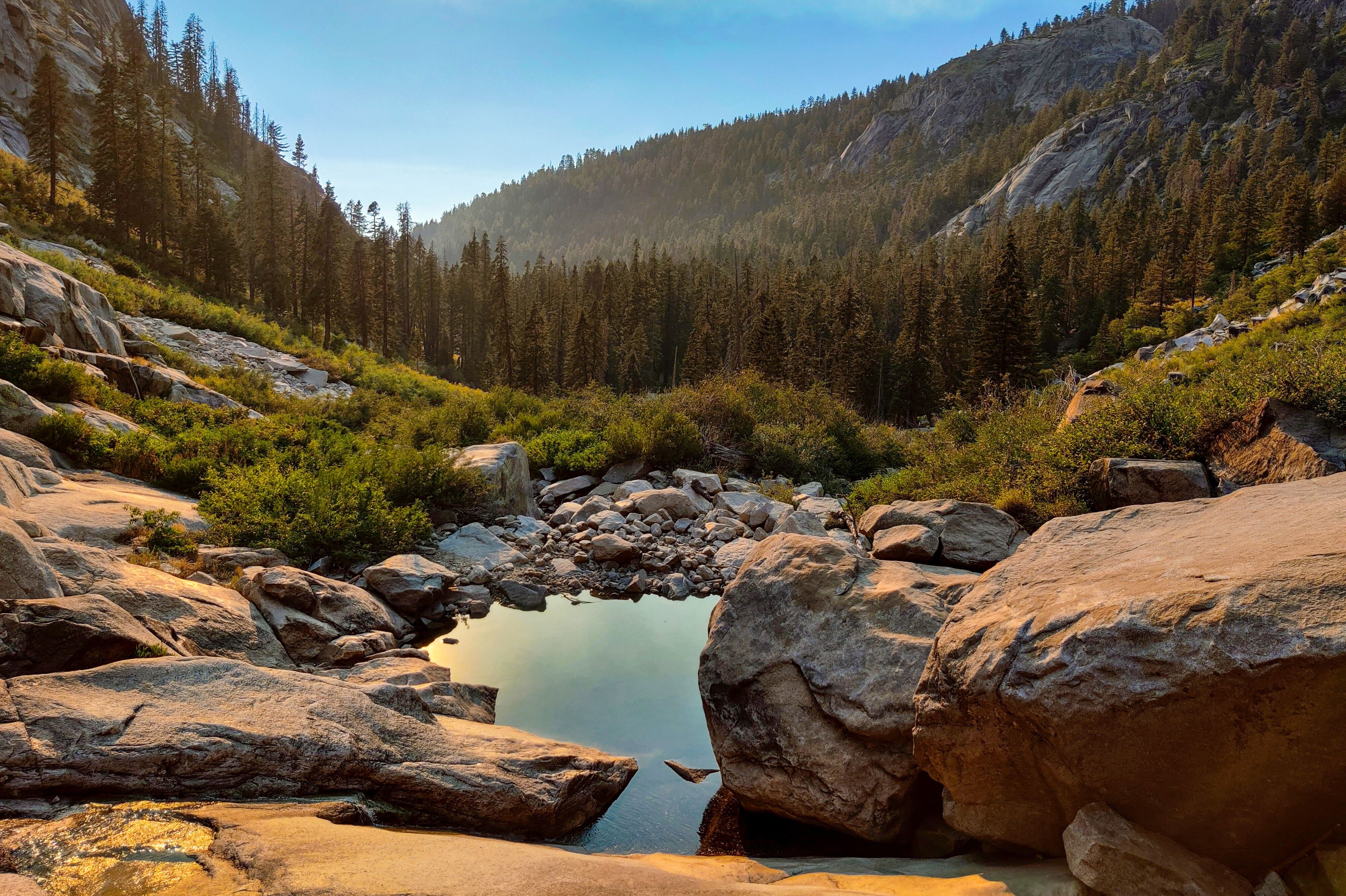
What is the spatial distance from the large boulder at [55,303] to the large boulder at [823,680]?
16.3m

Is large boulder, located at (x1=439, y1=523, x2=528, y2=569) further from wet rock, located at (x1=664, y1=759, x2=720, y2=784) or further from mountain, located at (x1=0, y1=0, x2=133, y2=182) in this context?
mountain, located at (x1=0, y1=0, x2=133, y2=182)

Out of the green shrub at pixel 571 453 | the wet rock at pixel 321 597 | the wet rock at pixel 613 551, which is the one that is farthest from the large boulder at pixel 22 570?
the green shrub at pixel 571 453

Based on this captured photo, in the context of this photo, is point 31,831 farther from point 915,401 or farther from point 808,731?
point 915,401

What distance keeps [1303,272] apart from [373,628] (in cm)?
6486

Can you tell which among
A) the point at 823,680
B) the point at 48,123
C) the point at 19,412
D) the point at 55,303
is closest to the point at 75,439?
the point at 19,412

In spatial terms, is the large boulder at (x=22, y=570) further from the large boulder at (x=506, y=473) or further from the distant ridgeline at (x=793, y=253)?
the distant ridgeline at (x=793, y=253)

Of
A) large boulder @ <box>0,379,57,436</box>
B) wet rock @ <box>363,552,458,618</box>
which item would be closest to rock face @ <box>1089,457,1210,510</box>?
wet rock @ <box>363,552,458,618</box>

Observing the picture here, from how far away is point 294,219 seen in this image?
5419 cm

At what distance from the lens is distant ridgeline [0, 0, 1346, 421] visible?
46344 millimetres

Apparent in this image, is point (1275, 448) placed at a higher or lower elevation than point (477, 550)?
higher

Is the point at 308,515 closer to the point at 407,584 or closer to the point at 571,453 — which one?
the point at 407,584

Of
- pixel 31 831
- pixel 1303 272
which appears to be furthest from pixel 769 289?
pixel 31 831

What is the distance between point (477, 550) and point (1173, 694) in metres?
11.0

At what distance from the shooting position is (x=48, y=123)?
127 ft
